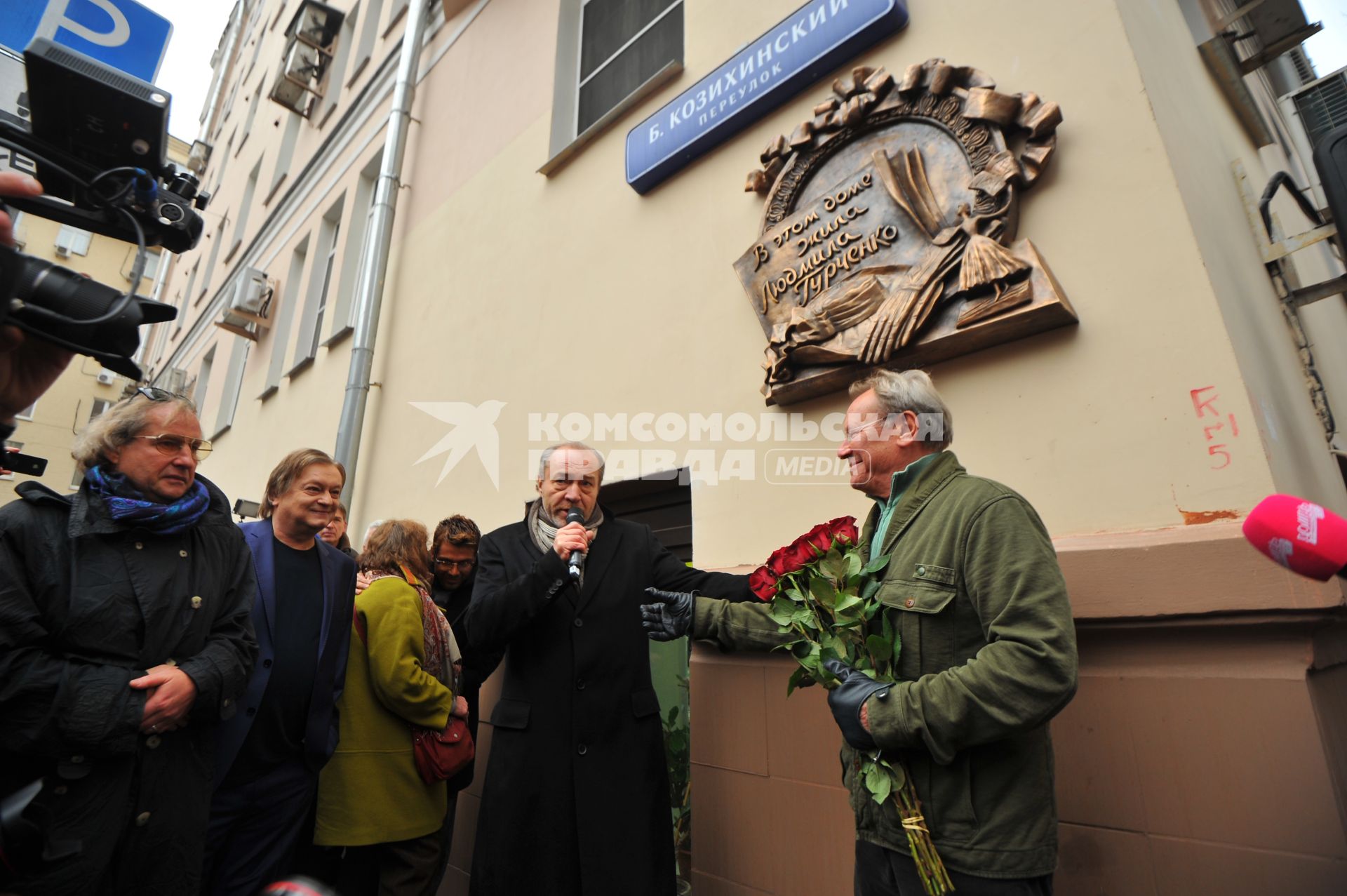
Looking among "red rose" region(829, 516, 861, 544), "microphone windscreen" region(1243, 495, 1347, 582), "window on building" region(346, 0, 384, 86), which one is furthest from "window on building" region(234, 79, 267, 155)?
"microphone windscreen" region(1243, 495, 1347, 582)

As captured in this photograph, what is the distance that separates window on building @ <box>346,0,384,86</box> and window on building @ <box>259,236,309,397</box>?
1.95m

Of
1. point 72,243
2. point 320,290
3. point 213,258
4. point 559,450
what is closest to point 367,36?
point 320,290

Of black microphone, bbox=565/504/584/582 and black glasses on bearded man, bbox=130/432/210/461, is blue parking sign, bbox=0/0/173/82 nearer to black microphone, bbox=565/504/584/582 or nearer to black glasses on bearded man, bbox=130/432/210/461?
black glasses on bearded man, bbox=130/432/210/461

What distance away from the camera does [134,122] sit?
1.53 metres

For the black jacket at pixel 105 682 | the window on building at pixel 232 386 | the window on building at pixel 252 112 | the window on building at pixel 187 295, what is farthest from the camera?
the window on building at pixel 187 295

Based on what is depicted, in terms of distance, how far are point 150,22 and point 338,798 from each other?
108 inches

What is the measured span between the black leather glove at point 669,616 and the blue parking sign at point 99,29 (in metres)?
2.12

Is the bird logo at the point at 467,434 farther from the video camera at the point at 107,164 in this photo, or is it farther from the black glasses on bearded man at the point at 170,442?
the video camera at the point at 107,164

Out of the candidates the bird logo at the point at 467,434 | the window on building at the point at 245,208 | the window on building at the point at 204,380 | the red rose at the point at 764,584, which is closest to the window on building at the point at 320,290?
the bird logo at the point at 467,434

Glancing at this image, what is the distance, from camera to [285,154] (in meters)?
9.96

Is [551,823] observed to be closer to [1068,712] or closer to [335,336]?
[1068,712]

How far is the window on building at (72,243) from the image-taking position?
1658 centimetres

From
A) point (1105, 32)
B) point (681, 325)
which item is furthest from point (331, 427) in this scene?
point (1105, 32)

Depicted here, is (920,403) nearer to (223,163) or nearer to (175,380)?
(175,380)
